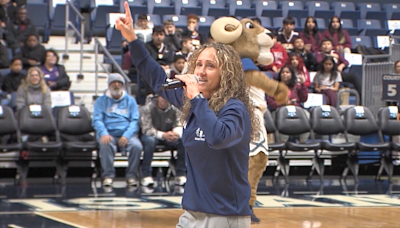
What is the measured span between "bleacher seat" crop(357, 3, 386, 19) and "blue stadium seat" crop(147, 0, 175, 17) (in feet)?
14.8

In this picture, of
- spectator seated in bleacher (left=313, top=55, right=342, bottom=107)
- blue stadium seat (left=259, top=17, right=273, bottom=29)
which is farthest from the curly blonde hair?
blue stadium seat (left=259, top=17, right=273, bottom=29)

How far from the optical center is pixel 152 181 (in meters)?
9.18

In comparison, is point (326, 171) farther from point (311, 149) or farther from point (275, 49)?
point (275, 49)

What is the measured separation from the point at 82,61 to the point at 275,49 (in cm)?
319

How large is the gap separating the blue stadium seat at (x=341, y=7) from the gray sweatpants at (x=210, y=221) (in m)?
13.3

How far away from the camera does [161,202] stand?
7.43 m

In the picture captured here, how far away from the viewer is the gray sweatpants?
2.94m

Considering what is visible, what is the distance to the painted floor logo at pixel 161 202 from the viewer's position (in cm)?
705

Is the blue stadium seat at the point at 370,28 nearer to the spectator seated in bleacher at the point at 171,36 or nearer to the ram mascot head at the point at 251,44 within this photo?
the spectator seated in bleacher at the point at 171,36

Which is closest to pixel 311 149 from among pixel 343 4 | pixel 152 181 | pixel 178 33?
pixel 152 181

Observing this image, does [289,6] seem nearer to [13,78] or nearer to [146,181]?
[13,78]

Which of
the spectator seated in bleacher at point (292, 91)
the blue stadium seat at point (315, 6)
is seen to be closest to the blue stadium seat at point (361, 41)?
the blue stadium seat at point (315, 6)

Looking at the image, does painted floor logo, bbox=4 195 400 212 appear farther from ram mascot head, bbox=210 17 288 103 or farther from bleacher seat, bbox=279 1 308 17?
bleacher seat, bbox=279 1 308 17

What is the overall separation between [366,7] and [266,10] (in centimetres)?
273
